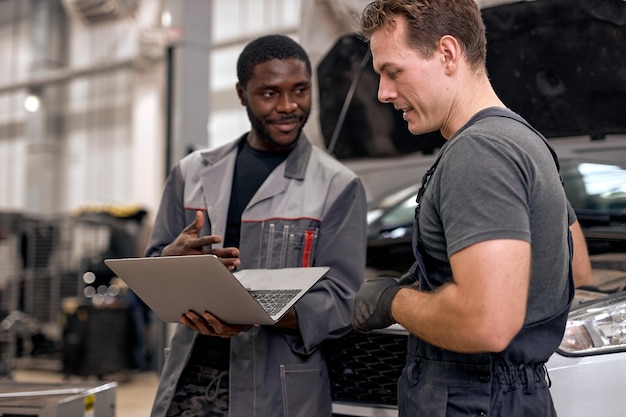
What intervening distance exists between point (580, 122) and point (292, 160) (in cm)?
129

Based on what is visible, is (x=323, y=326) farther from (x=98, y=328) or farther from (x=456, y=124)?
(x=98, y=328)

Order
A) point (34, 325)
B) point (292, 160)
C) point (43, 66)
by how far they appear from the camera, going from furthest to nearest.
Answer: point (43, 66) → point (34, 325) → point (292, 160)

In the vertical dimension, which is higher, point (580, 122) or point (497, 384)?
point (580, 122)

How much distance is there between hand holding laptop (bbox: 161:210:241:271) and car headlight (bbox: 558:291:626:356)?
0.87 meters

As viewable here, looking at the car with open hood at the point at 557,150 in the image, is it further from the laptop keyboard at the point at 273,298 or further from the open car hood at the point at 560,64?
the laptop keyboard at the point at 273,298

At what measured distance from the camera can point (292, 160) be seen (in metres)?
2.15

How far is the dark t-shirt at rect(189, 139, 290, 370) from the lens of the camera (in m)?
2.05

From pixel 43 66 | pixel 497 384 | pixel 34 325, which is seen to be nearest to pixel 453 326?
pixel 497 384

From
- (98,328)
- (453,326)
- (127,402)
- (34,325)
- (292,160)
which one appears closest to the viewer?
(453,326)

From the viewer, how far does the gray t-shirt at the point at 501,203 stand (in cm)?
122

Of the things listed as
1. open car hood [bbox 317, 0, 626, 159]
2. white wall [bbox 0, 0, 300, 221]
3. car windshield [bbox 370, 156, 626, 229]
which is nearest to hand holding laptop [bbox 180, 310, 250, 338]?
car windshield [bbox 370, 156, 626, 229]

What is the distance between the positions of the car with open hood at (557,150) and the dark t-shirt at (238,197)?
0.35 metres

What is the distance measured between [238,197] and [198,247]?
0.28m

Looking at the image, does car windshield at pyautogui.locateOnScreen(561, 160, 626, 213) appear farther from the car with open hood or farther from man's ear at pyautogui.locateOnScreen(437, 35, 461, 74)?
man's ear at pyautogui.locateOnScreen(437, 35, 461, 74)
